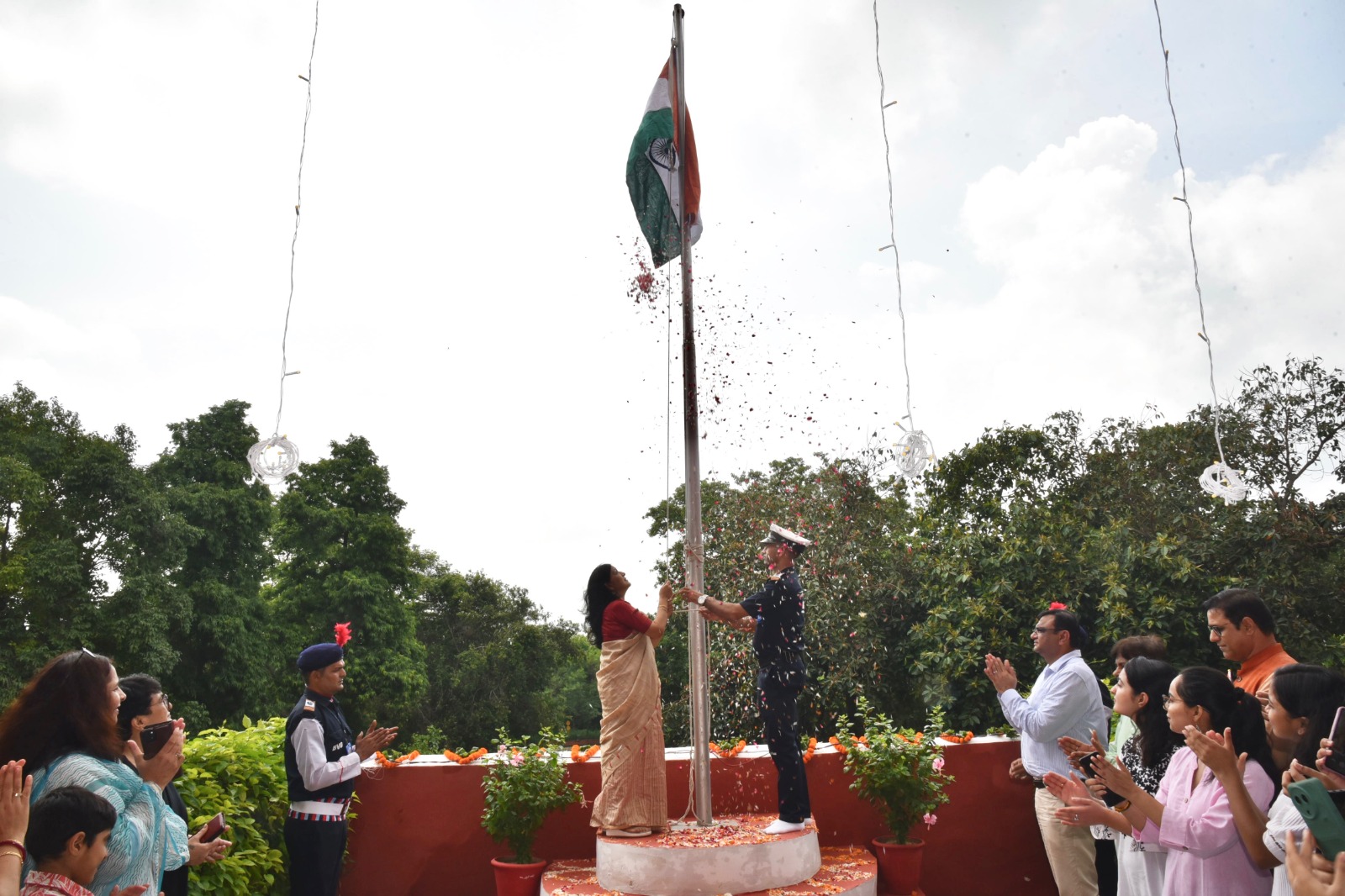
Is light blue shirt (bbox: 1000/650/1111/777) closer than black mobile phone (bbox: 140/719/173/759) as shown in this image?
No

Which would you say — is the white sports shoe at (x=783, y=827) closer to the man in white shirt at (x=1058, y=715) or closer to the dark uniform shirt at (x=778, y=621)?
the dark uniform shirt at (x=778, y=621)

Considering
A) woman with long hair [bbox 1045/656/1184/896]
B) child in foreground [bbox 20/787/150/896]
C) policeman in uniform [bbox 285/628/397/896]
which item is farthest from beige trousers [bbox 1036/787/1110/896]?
child in foreground [bbox 20/787/150/896]

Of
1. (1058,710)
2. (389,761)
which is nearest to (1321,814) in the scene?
(1058,710)

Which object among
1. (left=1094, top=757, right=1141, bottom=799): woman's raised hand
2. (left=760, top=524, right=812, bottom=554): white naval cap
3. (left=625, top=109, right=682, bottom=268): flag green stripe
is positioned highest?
(left=625, top=109, right=682, bottom=268): flag green stripe

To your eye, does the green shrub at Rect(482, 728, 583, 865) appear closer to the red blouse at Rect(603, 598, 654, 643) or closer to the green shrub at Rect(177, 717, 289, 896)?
the red blouse at Rect(603, 598, 654, 643)

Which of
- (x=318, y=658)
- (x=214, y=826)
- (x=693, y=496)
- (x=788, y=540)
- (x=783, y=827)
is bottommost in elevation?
(x=783, y=827)

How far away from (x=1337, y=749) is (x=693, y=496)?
332 cm

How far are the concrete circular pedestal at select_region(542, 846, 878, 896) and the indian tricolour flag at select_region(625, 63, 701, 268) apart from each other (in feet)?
11.4

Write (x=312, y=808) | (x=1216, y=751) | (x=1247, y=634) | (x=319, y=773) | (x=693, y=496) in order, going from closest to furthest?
1. (x=1216, y=751)
2. (x=1247, y=634)
3. (x=319, y=773)
4. (x=312, y=808)
5. (x=693, y=496)

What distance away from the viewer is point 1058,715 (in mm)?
4285

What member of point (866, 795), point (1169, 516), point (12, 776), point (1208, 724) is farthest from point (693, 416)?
point (1169, 516)

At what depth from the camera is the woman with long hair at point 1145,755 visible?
10.0ft

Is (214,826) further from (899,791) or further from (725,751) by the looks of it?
(899,791)

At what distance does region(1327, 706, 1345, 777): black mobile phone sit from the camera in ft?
6.97
